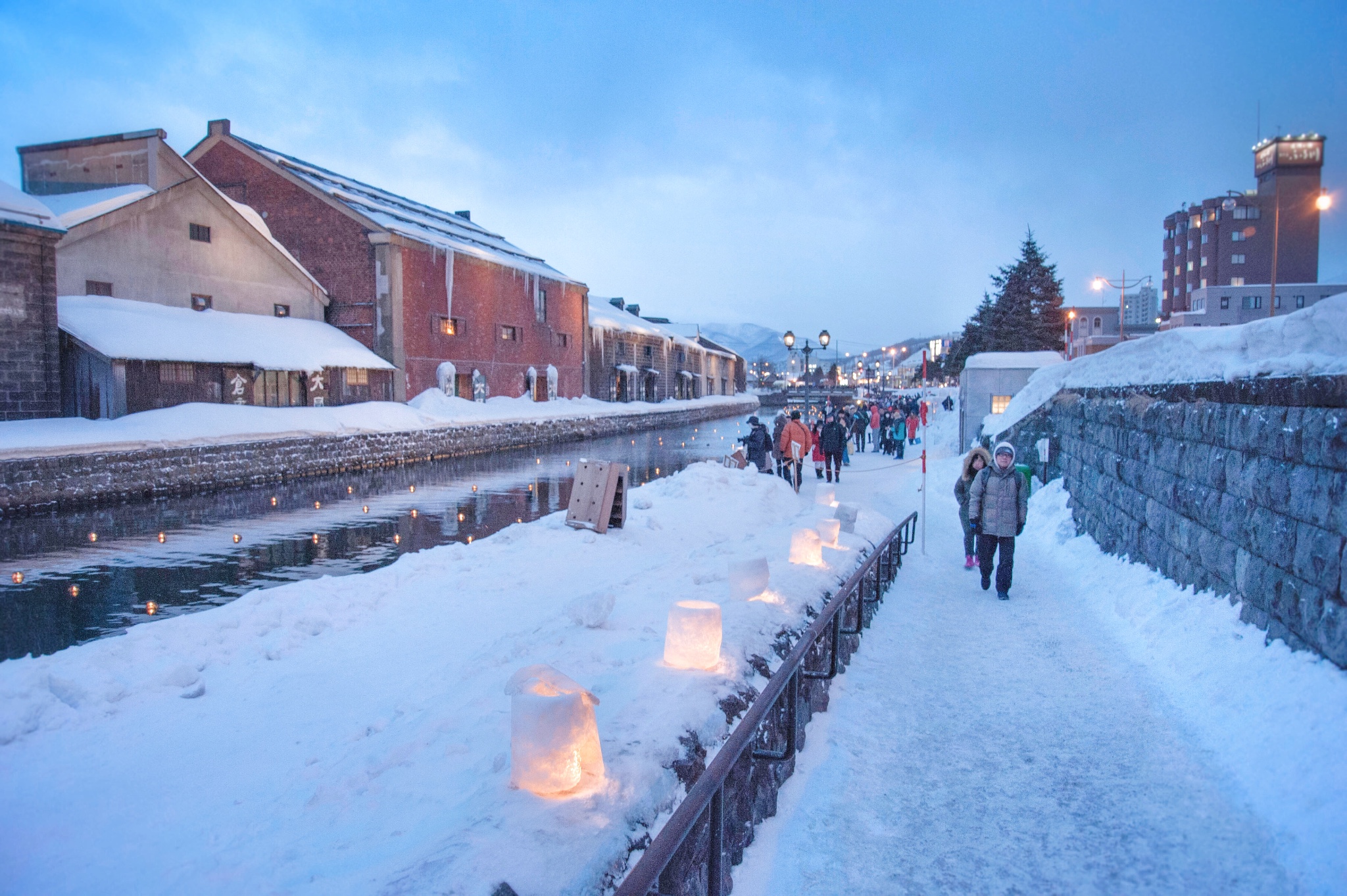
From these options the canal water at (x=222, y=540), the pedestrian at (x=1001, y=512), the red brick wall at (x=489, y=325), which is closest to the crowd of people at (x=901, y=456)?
the pedestrian at (x=1001, y=512)

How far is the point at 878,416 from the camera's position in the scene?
30.5 meters

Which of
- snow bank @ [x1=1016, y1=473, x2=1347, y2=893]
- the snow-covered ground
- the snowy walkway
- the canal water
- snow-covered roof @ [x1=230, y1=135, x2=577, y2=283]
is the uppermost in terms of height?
snow-covered roof @ [x1=230, y1=135, x2=577, y2=283]

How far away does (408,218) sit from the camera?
117 ft

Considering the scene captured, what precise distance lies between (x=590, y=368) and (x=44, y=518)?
33777 mm

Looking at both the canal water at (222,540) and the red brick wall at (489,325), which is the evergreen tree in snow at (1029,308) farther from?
the canal water at (222,540)

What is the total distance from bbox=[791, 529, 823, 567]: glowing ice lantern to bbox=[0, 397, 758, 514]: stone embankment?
15.4 m

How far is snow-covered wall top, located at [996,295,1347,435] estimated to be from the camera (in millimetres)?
5020

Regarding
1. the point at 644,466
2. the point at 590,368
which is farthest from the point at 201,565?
the point at 590,368

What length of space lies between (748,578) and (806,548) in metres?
1.74

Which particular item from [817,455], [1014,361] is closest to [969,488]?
[817,455]

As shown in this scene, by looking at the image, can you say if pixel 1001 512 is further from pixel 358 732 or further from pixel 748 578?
pixel 358 732

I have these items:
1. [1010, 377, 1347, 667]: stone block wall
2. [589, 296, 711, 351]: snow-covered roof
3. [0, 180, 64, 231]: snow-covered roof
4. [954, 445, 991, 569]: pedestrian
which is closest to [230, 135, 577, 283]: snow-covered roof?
[589, 296, 711, 351]: snow-covered roof

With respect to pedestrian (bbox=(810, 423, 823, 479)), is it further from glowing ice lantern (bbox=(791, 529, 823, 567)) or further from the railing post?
the railing post

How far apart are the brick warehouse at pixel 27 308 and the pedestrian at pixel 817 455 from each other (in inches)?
744
